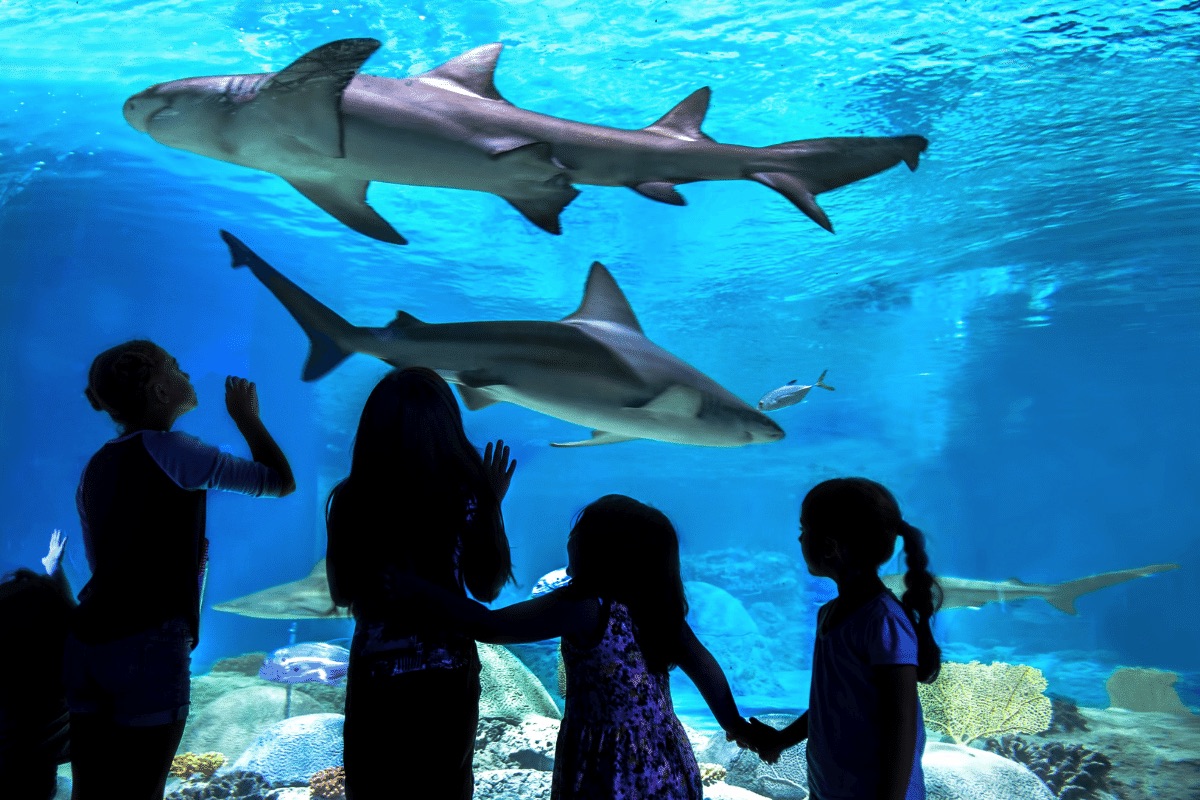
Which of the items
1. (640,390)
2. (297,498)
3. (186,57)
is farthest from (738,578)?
(640,390)

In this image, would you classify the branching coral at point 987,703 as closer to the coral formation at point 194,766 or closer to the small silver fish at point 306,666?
the small silver fish at point 306,666

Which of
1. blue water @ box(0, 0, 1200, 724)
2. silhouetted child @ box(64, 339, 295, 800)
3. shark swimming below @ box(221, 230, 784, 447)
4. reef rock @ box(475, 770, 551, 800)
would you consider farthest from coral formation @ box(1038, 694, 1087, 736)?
silhouetted child @ box(64, 339, 295, 800)

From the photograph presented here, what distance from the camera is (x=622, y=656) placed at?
89.4 inches

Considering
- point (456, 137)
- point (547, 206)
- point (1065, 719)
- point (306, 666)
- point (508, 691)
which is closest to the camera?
point (456, 137)

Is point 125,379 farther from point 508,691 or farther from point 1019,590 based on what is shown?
point 1019,590

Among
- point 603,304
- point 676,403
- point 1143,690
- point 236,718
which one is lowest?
point 1143,690

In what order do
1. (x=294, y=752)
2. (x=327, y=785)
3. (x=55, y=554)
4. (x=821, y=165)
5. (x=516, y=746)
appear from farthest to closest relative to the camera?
(x=516, y=746), (x=294, y=752), (x=327, y=785), (x=821, y=165), (x=55, y=554)

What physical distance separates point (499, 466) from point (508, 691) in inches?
252

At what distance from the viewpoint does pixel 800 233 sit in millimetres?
16516

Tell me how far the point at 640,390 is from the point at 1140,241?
1982 centimetres

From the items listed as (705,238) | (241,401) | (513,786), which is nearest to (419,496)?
(241,401)

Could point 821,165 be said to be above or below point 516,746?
above

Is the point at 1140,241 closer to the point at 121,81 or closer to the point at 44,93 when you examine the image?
the point at 121,81

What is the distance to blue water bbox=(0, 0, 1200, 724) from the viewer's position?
34.5ft
